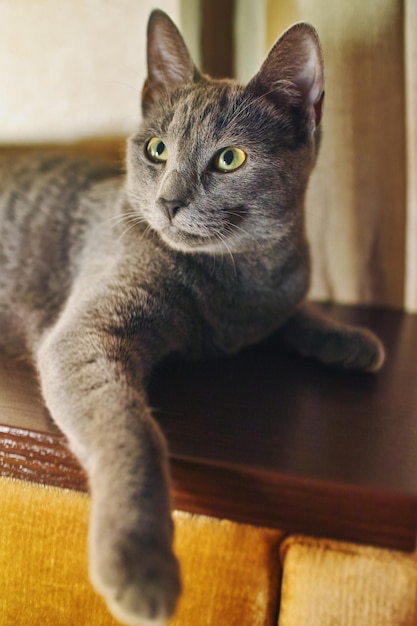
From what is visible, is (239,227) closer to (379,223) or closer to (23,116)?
(379,223)

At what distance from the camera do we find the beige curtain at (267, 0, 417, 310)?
103 centimetres

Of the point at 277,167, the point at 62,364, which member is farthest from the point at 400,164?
the point at 62,364

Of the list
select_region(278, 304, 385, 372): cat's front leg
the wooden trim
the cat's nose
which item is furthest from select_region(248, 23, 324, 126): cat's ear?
the wooden trim

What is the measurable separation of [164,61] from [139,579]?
792 millimetres

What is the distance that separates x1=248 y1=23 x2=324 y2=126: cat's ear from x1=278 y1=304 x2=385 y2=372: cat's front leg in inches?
13.2

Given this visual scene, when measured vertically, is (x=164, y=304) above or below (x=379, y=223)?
above

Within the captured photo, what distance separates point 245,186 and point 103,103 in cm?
67

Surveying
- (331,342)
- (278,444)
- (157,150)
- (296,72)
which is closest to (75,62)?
(157,150)

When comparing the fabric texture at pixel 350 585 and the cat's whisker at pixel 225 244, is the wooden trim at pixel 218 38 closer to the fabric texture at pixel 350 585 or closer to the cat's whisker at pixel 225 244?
the cat's whisker at pixel 225 244

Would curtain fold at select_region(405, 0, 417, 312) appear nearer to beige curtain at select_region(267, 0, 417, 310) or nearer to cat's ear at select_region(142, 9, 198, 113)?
beige curtain at select_region(267, 0, 417, 310)

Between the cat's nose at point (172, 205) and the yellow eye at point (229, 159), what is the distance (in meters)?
0.08

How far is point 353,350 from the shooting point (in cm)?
84

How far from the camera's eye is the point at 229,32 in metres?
1.23

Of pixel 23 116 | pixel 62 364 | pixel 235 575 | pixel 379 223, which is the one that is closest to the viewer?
pixel 235 575
